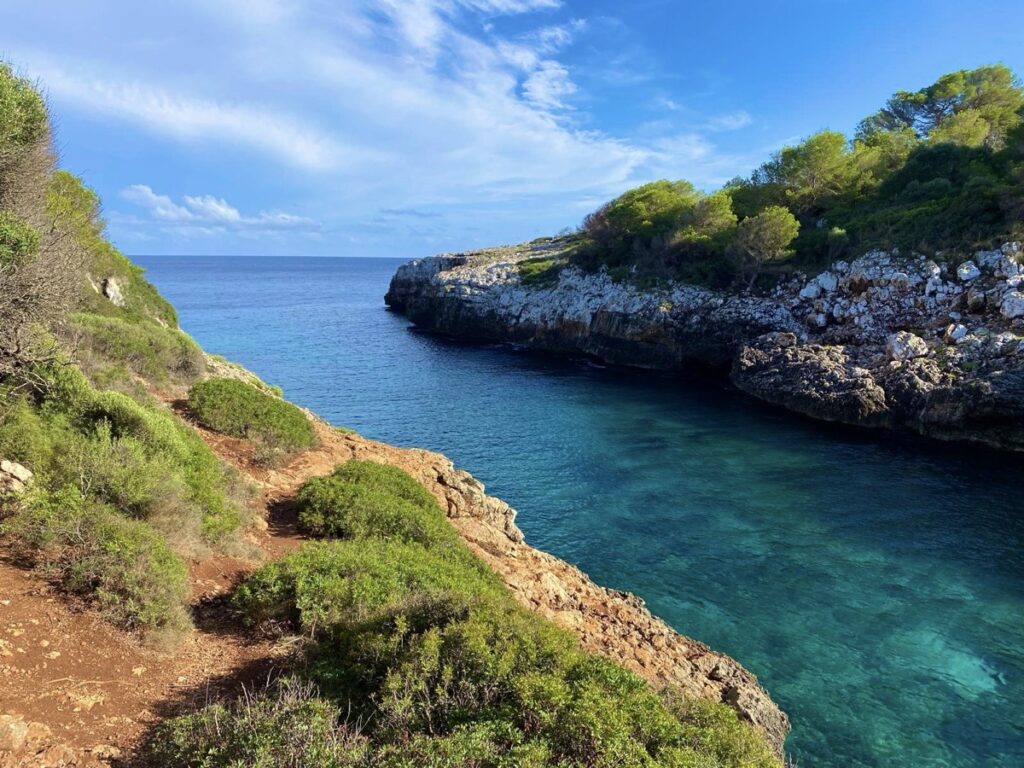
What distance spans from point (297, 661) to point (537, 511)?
1309 cm

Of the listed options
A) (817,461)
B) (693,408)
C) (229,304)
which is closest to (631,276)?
(693,408)

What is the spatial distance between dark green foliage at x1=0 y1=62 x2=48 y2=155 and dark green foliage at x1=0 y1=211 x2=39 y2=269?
196 cm

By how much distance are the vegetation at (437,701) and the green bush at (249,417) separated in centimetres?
774

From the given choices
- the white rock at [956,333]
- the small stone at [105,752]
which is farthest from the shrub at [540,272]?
the small stone at [105,752]

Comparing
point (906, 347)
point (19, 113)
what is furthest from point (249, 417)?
point (906, 347)

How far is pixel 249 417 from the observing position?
636 inches

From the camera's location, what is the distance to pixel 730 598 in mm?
14508

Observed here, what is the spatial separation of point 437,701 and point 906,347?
110 feet

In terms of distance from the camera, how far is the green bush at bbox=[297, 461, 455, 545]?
463 inches

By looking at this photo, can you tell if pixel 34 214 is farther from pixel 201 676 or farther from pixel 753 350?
pixel 753 350

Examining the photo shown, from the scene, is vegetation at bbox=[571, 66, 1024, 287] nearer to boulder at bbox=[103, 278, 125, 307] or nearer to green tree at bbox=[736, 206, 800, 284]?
green tree at bbox=[736, 206, 800, 284]

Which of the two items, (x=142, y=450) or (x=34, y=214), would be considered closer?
(x=142, y=450)

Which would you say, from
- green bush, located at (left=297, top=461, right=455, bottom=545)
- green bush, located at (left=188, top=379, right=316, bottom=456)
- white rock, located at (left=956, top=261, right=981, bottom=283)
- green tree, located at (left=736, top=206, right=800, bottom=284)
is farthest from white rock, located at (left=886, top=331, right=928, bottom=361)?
green bush, located at (left=188, top=379, right=316, bottom=456)

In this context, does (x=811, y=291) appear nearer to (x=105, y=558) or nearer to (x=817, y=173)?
(x=817, y=173)
